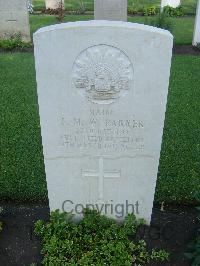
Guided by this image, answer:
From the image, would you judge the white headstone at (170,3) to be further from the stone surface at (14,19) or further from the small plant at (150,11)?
the stone surface at (14,19)

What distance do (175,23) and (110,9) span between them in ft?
11.6

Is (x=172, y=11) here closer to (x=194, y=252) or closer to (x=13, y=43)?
(x=13, y=43)

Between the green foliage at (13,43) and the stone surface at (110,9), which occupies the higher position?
the stone surface at (110,9)

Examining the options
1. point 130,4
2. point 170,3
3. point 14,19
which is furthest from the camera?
point 130,4

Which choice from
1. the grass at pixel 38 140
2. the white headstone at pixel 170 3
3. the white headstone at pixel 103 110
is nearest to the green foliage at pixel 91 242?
the white headstone at pixel 103 110

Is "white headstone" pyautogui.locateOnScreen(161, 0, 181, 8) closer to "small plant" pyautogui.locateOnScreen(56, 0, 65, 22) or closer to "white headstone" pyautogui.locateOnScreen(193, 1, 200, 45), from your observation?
"small plant" pyautogui.locateOnScreen(56, 0, 65, 22)

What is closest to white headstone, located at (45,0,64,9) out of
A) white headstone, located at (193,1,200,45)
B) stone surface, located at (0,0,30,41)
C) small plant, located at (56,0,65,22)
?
small plant, located at (56,0,65,22)

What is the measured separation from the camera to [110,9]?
8.88m

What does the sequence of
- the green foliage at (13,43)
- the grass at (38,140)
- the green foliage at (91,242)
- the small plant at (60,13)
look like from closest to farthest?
the green foliage at (91,242) < the grass at (38,140) < the green foliage at (13,43) < the small plant at (60,13)

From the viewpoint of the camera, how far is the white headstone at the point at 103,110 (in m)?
2.78

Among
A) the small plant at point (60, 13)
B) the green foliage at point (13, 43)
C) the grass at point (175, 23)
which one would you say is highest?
the small plant at point (60, 13)

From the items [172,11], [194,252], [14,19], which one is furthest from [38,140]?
[172,11]

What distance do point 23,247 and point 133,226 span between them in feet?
3.47

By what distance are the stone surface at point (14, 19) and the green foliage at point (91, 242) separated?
23.5ft
